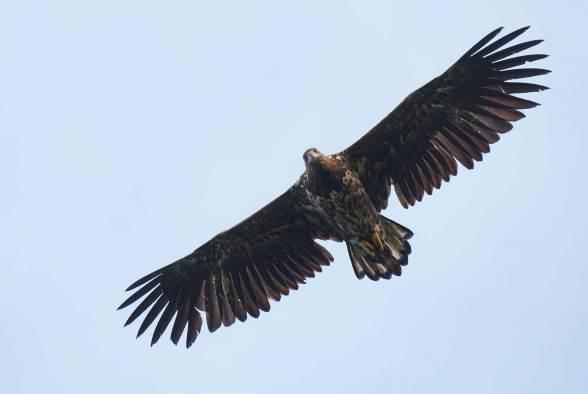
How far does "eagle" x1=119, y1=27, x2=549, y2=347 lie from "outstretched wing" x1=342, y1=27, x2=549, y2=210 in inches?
0.6

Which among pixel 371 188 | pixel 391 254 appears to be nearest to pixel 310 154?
pixel 371 188

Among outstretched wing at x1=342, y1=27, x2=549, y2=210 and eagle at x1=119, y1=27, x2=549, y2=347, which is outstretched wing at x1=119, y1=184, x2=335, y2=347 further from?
outstretched wing at x1=342, y1=27, x2=549, y2=210

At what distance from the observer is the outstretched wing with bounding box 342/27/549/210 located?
2192 cm

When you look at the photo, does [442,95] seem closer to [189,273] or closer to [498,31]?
[498,31]

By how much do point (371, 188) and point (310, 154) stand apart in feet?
3.76

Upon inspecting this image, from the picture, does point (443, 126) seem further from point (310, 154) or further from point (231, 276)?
point (231, 276)

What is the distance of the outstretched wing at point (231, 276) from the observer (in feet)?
76.8

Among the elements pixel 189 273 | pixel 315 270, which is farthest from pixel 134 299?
pixel 315 270

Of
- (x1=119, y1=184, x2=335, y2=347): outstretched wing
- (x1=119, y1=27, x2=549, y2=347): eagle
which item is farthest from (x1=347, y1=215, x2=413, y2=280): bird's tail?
(x1=119, y1=184, x2=335, y2=347): outstretched wing

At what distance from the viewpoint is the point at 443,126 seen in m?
22.5

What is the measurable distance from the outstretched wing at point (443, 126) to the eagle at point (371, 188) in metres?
0.02

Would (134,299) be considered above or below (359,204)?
above

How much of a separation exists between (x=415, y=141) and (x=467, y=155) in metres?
0.88

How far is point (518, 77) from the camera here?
21.8m
